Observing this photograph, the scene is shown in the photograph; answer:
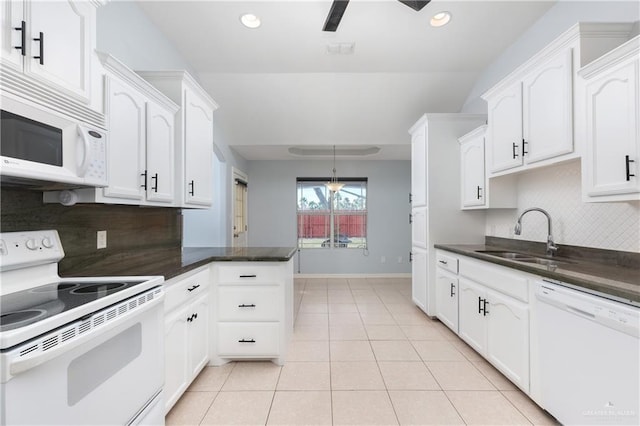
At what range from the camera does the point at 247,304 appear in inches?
92.2

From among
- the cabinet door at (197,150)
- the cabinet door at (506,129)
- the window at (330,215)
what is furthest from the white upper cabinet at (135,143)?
the window at (330,215)

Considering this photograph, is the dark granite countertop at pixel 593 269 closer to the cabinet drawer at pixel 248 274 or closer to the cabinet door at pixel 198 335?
the cabinet drawer at pixel 248 274

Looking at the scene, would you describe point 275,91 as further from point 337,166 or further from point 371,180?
point 371,180

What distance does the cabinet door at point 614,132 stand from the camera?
1.49 m

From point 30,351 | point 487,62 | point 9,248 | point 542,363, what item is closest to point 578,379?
point 542,363

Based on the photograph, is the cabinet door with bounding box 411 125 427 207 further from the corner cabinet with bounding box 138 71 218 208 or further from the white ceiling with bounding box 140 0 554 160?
the corner cabinet with bounding box 138 71 218 208

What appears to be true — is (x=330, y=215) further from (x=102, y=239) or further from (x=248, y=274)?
(x=102, y=239)

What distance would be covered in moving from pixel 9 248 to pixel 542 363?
9.36 ft

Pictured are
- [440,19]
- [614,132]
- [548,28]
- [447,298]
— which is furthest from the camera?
[447,298]

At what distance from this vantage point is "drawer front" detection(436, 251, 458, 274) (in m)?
2.89

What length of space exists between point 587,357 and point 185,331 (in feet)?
7.47

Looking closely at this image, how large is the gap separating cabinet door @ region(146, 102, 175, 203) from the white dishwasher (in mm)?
2577

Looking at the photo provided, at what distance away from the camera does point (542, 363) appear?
172cm

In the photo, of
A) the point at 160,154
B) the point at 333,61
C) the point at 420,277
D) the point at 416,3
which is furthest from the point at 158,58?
the point at 420,277
